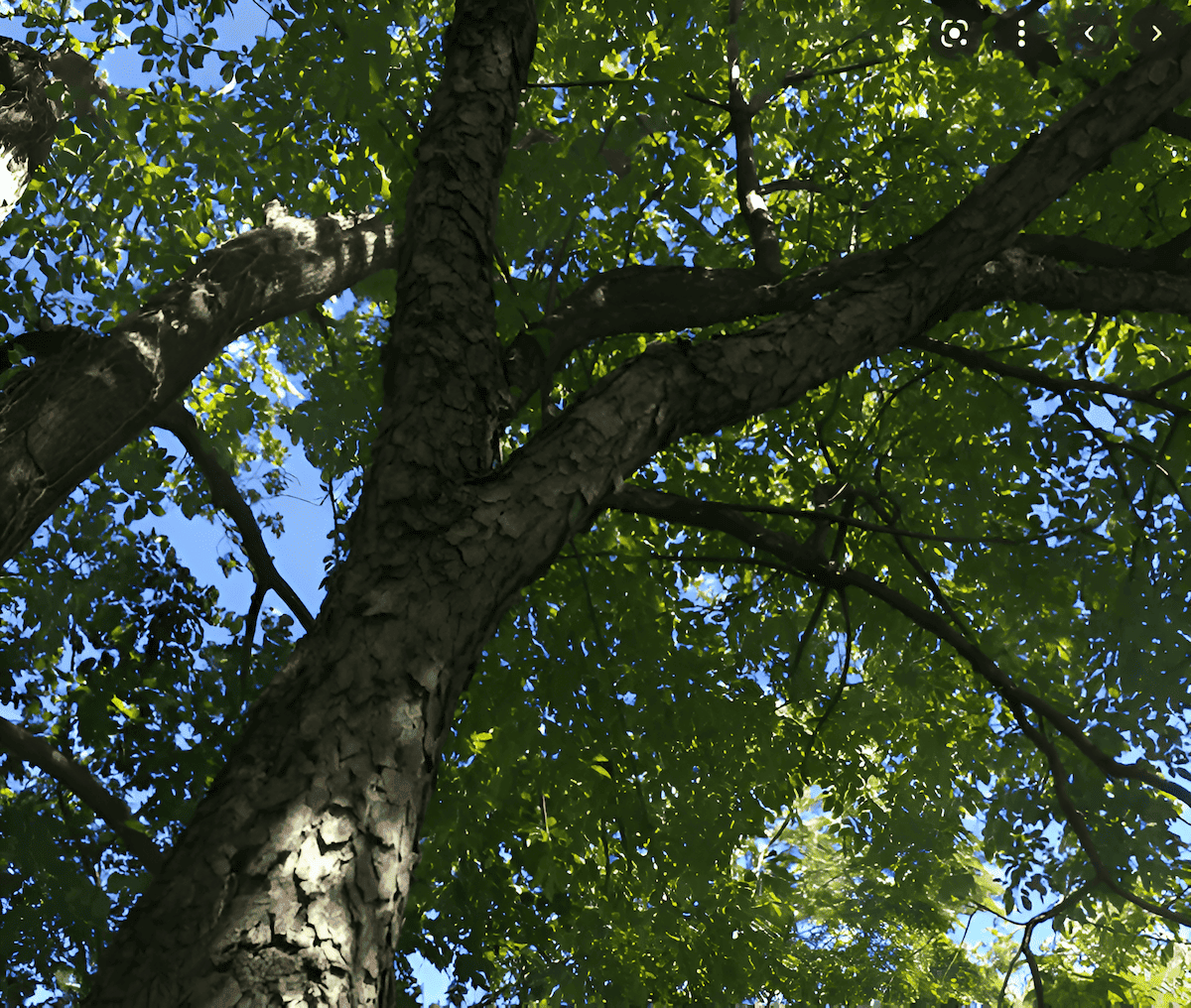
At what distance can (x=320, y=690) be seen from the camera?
162 centimetres

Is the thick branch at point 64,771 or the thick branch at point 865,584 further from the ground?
the thick branch at point 865,584

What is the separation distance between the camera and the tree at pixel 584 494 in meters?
1.83

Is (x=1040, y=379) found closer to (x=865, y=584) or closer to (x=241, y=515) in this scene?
(x=865, y=584)

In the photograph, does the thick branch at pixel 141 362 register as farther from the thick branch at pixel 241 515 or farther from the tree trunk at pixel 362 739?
the thick branch at pixel 241 515

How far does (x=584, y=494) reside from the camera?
209cm

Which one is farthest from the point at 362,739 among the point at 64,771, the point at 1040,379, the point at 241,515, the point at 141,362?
the point at 1040,379

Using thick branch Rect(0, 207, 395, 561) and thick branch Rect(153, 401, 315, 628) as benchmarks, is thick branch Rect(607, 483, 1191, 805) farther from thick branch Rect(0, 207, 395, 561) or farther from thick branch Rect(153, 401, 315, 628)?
thick branch Rect(153, 401, 315, 628)

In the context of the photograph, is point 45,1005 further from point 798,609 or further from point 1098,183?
point 1098,183

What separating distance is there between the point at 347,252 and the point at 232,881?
2688mm

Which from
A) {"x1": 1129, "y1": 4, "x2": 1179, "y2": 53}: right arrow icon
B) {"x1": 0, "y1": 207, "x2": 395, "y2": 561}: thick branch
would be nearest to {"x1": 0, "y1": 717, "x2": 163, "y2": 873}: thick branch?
{"x1": 0, "y1": 207, "x2": 395, "y2": 561}: thick branch

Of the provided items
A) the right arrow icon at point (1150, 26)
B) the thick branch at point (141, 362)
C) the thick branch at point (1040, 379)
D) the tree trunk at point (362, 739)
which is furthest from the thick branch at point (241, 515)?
the right arrow icon at point (1150, 26)

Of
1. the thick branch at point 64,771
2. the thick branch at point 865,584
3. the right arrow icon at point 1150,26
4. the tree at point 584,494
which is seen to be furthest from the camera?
the right arrow icon at point 1150,26

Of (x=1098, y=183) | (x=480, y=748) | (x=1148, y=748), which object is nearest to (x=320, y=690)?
(x=480, y=748)

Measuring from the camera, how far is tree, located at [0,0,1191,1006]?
1835 millimetres
